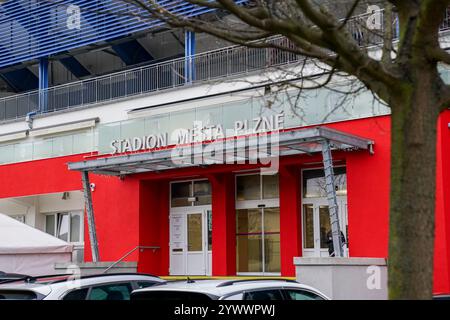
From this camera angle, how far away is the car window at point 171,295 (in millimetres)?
7191

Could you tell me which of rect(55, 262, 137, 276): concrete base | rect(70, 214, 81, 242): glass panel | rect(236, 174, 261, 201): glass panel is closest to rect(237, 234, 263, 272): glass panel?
rect(236, 174, 261, 201): glass panel

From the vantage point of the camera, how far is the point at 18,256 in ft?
56.5

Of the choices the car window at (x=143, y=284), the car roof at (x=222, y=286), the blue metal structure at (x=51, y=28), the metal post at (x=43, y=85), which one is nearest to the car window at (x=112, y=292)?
the car window at (x=143, y=284)

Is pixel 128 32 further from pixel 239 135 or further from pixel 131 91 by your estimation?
pixel 239 135

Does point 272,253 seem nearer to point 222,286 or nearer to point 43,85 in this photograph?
point 222,286

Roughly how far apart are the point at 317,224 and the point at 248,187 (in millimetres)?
2714

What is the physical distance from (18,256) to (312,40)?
41.2 ft

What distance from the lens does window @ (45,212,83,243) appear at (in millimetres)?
25719

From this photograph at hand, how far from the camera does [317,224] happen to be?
1897 centimetres

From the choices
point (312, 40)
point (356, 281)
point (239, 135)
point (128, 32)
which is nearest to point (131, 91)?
point (128, 32)

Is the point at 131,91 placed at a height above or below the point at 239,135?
above

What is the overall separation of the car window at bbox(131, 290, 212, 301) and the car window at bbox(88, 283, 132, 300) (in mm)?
923

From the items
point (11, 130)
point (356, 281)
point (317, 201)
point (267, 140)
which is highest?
point (11, 130)

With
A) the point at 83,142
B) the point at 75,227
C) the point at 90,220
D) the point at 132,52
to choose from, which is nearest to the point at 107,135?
the point at 83,142
